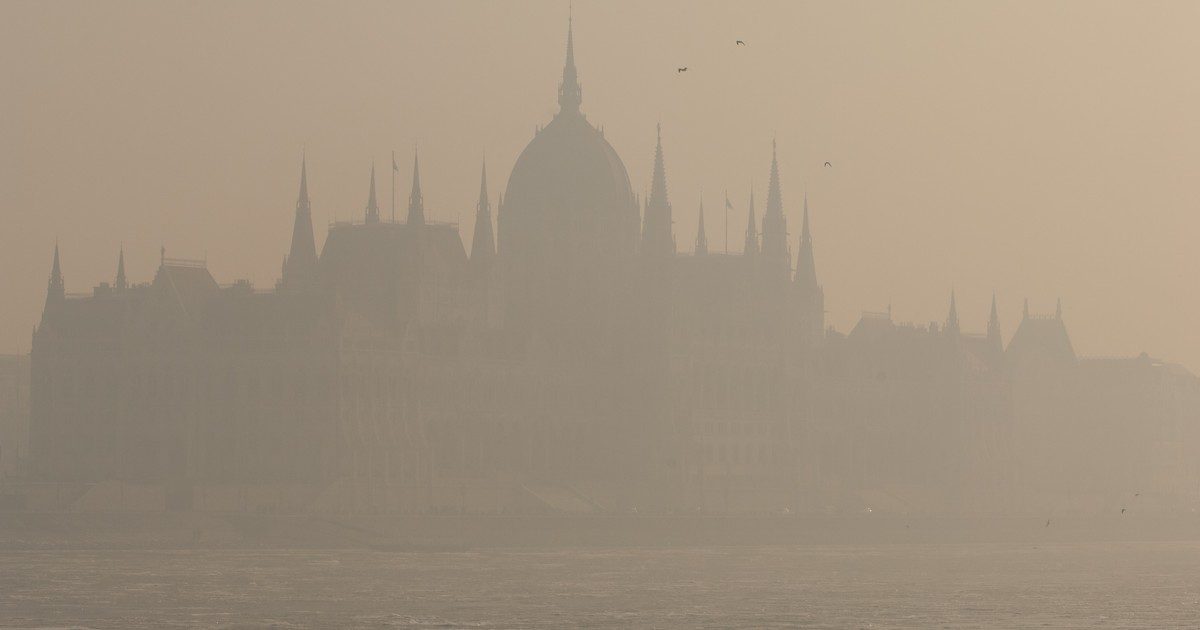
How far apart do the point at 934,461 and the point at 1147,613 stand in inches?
3318

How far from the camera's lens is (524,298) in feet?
595

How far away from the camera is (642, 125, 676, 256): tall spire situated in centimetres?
17525

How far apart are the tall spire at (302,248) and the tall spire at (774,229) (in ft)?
106

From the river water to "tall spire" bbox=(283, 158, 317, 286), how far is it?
25.6 meters

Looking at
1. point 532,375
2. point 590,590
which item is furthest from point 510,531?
point 590,590

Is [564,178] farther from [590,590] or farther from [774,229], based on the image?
[590,590]

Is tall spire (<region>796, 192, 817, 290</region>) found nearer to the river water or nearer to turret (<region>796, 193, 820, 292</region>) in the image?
turret (<region>796, 193, 820, 292</region>)

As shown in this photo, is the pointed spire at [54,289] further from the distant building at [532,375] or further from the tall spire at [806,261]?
the tall spire at [806,261]

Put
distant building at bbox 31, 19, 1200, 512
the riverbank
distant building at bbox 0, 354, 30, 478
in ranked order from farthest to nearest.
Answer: distant building at bbox 0, 354, 30, 478
distant building at bbox 31, 19, 1200, 512
the riverbank

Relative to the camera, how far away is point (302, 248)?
163 m

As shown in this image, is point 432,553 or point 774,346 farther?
point 774,346

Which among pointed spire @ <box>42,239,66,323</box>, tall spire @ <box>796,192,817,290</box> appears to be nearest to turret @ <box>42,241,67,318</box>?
pointed spire @ <box>42,239,66,323</box>

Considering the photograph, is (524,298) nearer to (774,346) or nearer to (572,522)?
(774,346)

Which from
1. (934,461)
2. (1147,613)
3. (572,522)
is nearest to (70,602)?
(1147,613)
